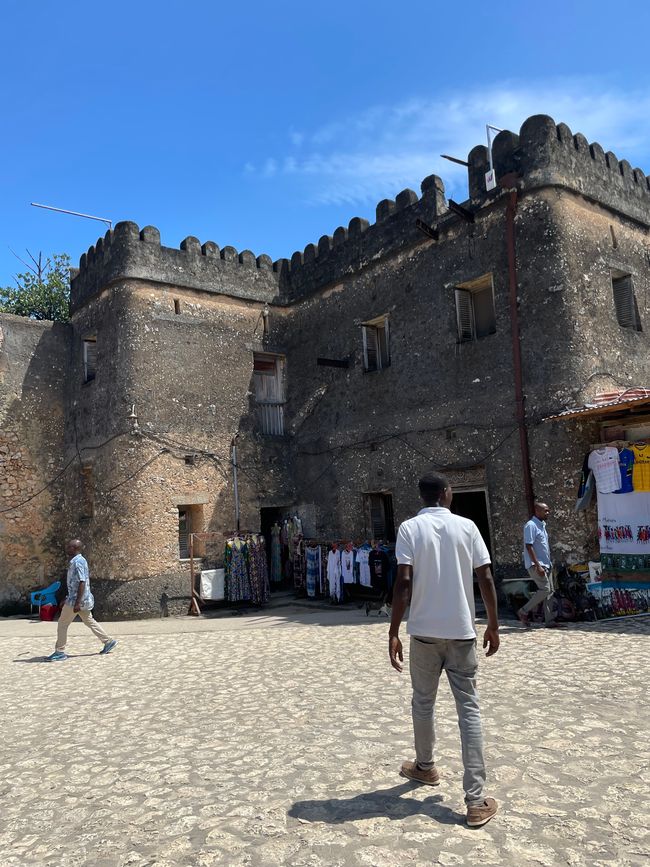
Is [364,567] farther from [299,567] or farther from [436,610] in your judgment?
[436,610]

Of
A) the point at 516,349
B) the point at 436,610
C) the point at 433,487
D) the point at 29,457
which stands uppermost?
the point at 516,349

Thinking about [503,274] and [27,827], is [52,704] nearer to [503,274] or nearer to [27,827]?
[27,827]

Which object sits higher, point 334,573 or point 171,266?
point 171,266

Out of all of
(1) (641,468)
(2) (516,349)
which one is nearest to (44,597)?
(2) (516,349)

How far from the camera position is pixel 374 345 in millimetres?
14461

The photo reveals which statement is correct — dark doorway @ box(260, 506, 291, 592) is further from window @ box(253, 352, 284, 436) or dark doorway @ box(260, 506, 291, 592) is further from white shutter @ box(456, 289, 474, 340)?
white shutter @ box(456, 289, 474, 340)

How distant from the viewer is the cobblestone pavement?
10.7 ft

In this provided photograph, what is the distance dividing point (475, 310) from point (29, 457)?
403 inches

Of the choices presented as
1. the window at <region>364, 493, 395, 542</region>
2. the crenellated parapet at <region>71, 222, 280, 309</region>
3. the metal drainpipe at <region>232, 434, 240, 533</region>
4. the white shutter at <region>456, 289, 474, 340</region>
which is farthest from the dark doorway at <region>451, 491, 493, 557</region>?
the crenellated parapet at <region>71, 222, 280, 309</region>

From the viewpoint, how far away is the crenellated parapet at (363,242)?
515 inches

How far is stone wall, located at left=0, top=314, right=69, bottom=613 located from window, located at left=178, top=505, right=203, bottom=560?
10.5ft

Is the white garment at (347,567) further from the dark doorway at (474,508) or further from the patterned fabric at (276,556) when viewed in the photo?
the patterned fabric at (276,556)

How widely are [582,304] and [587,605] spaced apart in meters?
4.74

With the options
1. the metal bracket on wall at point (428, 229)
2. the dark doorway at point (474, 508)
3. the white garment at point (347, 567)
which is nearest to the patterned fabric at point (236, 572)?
the white garment at point (347, 567)
